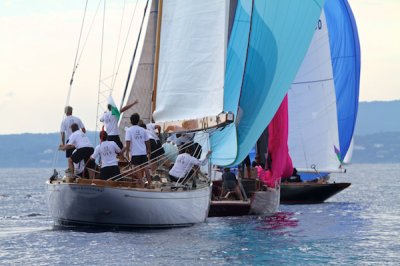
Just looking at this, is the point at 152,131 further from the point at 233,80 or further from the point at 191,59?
the point at 233,80

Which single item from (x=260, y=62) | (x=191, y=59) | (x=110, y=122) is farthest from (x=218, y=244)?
(x=260, y=62)

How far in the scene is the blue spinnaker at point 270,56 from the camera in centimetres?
2848

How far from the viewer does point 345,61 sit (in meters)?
44.9

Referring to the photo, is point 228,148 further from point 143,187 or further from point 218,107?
point 143,187

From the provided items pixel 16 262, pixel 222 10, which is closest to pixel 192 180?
pixel 222 10

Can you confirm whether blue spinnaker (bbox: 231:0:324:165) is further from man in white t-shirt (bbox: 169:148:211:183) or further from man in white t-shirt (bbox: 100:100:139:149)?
man in white t-shirt (bbox: 100:100:139:149)

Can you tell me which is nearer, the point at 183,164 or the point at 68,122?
the point at 183,164

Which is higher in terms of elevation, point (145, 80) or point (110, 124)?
point (145, 80)

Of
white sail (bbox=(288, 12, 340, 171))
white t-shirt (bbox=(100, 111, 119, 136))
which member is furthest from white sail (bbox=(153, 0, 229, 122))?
white sail (bbox=(288, 12, 340, 171))

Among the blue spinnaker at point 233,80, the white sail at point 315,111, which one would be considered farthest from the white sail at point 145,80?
the white sail at point 315,111

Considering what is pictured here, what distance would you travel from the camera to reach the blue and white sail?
1121 inches

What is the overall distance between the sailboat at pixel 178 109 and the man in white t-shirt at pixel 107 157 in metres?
0.16

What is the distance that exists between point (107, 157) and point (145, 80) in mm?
7581

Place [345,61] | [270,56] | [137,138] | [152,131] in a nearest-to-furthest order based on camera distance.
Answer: [137,138] → [152,131] → [270,56] → [345,61]
